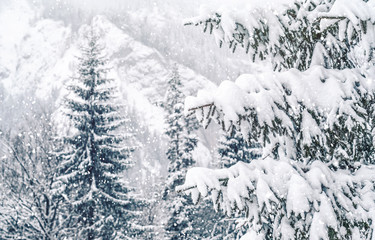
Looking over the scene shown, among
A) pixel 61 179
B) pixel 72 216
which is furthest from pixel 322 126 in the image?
pixel 72 216

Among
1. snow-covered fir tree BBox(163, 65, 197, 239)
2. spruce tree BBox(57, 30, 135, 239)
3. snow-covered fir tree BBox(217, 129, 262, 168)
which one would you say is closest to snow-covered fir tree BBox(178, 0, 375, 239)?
spruce tree BBox(57, 30, 135, 239)

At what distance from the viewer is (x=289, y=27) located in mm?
3650

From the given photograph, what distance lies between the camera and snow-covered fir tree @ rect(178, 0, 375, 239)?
2.72 meters

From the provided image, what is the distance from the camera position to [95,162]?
13.8 metres

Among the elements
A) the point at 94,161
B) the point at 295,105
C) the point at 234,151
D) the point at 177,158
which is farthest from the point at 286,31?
the point at 234,151

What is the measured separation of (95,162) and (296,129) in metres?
12.0

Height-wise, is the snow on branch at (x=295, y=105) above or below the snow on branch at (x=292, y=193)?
above

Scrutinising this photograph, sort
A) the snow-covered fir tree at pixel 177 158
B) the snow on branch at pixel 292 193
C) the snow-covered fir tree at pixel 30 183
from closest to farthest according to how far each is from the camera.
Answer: the snow on branch at pixel 292 193, the snow-covered fir tree at pixel 30 183, the snow-covered fir tree at pixel 177 158

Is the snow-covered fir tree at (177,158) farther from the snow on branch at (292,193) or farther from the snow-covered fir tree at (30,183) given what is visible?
the snow on branch at (292,193)

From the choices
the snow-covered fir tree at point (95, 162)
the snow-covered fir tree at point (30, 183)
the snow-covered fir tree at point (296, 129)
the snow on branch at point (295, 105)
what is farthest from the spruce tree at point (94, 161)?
the snow on branch at point (295, 105)

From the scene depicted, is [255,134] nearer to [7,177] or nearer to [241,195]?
[241,195]

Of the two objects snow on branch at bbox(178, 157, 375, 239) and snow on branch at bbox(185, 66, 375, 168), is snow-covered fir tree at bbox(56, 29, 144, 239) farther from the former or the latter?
snow on branch at bbox(185, 66, 375, 168)

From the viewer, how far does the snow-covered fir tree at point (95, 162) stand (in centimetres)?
1321

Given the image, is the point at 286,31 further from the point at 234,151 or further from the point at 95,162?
the point at 234,151
